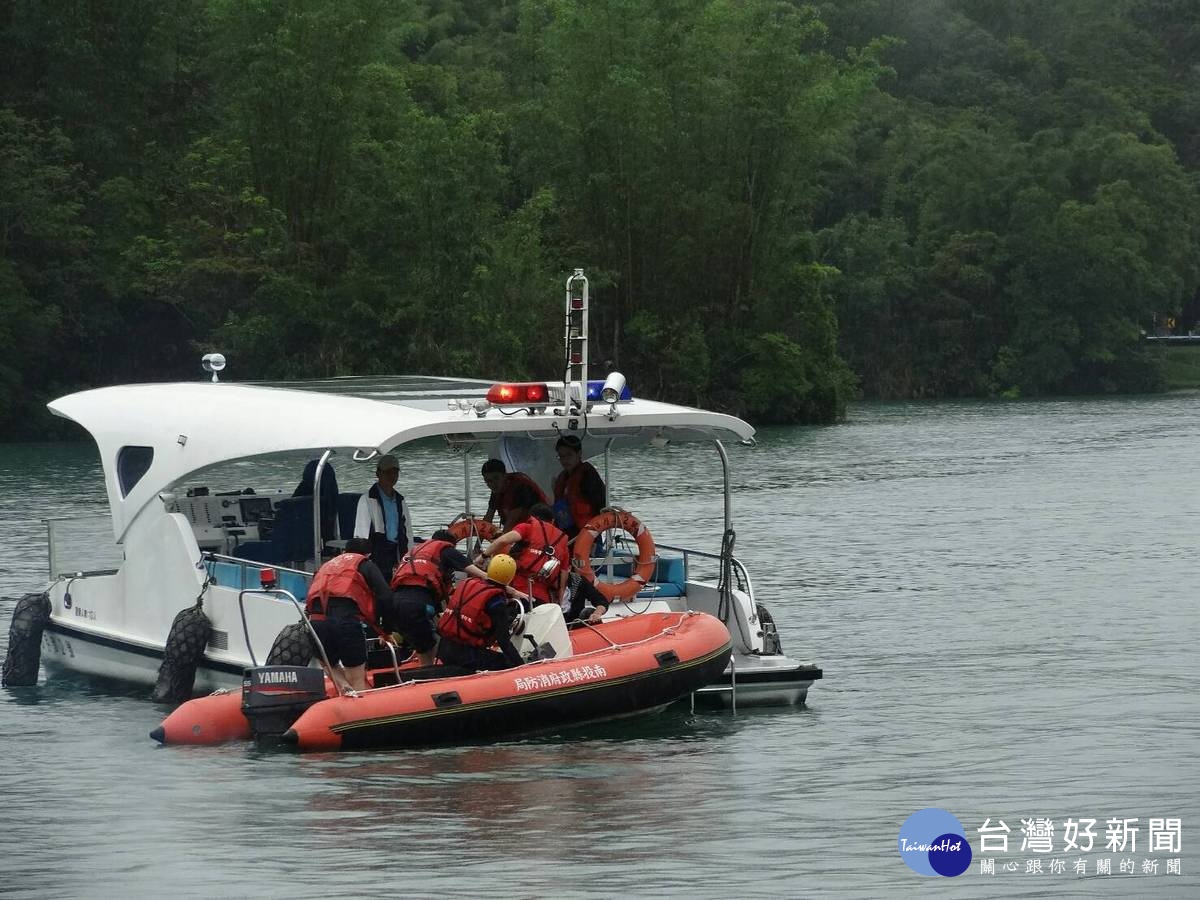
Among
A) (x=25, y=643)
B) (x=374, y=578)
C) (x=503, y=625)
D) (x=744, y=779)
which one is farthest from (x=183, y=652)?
(x=744, y=779)

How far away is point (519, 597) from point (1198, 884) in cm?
504

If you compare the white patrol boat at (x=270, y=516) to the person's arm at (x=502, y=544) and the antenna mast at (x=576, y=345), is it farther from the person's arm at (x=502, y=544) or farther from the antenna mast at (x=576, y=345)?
the person's arm at (x=502, y=544)

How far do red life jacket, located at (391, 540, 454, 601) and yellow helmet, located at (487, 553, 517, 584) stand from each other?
1.28ft

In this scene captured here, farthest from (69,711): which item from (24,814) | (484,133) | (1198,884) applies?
(484,133)

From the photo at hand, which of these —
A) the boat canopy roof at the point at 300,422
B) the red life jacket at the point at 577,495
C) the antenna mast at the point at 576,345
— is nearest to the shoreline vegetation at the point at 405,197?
the boat canopy roof at the point at 300,422

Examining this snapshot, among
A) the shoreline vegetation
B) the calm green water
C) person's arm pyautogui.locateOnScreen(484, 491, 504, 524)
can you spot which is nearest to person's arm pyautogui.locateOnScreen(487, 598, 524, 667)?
the calm green water

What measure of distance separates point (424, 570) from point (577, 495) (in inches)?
72.5

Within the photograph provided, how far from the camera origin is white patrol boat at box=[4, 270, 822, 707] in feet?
46.3

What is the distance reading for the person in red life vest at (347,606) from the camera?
13.3 m

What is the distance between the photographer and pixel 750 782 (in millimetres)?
12898

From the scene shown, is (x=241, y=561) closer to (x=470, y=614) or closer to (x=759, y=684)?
(x=470, y=614)

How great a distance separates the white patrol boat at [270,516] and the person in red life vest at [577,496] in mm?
252

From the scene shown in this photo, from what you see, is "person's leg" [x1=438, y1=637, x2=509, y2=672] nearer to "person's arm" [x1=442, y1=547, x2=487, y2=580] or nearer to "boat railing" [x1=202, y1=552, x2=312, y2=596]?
"person's arm" [x1=442, y1=547, x2=487, y2=580]

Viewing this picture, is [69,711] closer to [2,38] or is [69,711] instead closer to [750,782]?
[750,782]
